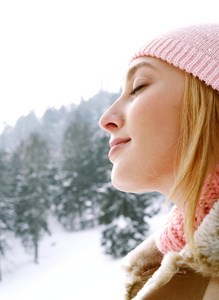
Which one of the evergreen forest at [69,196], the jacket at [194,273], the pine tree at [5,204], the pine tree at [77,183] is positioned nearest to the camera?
the jacket at [194,273]

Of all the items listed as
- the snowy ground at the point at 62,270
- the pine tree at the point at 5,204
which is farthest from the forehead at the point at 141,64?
the pine tree at the point at 5,204

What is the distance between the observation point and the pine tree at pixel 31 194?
33.8 ft

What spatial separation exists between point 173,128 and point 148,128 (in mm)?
51

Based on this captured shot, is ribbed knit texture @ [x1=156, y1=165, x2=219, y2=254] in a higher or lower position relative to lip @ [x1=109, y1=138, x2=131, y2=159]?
lower

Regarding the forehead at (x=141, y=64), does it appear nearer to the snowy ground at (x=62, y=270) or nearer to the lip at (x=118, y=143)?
the lip at (x=118, y=143)

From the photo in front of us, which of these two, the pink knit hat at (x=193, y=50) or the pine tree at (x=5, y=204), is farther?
the pine tree at (x=5, y=204)

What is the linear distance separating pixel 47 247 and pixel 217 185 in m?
12.4

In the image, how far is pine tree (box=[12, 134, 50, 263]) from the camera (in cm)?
1031

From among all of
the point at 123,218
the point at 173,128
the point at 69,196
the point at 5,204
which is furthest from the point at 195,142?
the point at 69,196

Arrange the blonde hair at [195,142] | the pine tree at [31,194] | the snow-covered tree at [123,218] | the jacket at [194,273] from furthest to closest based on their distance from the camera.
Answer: the pine tree at [31,194], the snow-covered tree at [123,218], the blonde hair at [195,142], the jacket at [194,273]

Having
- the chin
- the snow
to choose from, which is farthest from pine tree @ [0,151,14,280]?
the chin

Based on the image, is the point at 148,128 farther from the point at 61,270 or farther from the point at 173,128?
the point at 61,270

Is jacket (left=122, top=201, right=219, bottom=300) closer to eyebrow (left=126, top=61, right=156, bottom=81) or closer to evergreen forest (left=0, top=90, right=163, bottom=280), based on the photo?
eyebrow (left=126, top=61, right=156, bottom=81)

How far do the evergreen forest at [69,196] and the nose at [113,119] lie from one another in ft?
22.4
